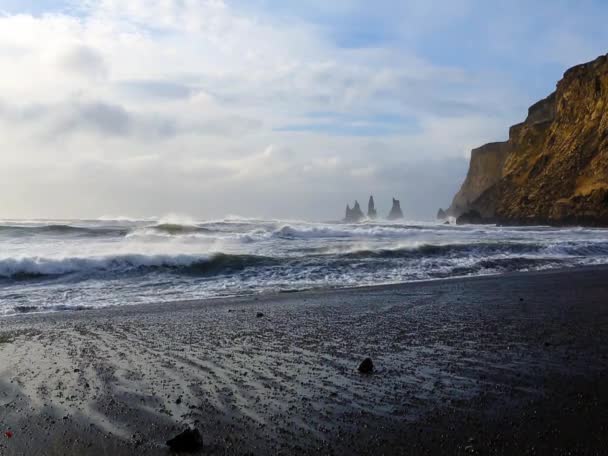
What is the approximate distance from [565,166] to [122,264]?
41.4m

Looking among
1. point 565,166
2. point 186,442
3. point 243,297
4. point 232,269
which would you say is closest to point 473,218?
point 565,166

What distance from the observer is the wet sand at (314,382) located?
269cm

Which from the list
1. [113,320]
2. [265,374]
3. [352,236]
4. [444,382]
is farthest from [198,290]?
[352,236]

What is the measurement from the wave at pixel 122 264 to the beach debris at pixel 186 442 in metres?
10.8

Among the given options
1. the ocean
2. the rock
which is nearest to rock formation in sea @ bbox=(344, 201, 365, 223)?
the rock

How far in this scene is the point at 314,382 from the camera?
373 cm

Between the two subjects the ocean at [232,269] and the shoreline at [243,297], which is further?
the ocean at [232,269]

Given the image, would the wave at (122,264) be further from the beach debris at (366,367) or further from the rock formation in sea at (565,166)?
the rock formation in sea at (565,166)

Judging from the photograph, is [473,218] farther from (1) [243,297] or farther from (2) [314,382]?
(2) [314,382]

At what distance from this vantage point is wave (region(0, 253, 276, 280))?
508 inches

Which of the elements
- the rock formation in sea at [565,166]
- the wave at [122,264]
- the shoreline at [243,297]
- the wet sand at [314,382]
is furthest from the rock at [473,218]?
the wet sand at [314,382]

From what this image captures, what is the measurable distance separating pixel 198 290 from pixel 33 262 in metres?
5.51

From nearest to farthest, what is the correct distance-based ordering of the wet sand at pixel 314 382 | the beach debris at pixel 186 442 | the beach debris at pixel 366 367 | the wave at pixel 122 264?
the beach debris at pixel 186 442
the wet sand at pixel 314 382
the beach debris at pixel 366 367
the wave at pixel 122 264

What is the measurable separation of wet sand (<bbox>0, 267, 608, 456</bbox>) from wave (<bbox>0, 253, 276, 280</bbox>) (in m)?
6.28
